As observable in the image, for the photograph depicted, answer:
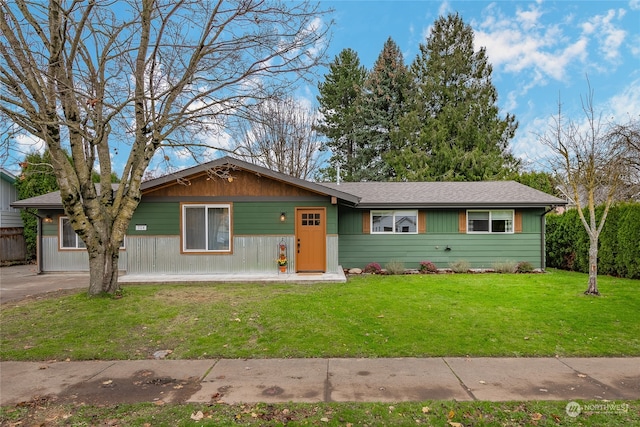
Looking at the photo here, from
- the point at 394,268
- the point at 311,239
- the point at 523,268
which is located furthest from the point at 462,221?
the point at 311,239

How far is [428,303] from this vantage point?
7188 mm

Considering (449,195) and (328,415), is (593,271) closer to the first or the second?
(449,195)

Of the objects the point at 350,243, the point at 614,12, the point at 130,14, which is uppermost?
the point at 614,12

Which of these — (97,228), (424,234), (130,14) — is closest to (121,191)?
(97,228)

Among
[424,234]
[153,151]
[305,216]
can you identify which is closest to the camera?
[153,151]

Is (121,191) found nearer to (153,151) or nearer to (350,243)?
(153,151)

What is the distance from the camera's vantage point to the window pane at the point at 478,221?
12445 mm

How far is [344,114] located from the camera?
24688mm

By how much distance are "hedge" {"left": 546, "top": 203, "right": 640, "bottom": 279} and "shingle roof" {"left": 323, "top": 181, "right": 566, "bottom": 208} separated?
1664 mm

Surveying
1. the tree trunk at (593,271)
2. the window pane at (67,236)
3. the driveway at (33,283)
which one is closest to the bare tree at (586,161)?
the tree trunk at (593,271)

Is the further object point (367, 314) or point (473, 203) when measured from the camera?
point (473, 203)

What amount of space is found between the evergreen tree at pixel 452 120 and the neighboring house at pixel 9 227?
20.2m

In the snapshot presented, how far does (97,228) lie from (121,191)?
930 mm

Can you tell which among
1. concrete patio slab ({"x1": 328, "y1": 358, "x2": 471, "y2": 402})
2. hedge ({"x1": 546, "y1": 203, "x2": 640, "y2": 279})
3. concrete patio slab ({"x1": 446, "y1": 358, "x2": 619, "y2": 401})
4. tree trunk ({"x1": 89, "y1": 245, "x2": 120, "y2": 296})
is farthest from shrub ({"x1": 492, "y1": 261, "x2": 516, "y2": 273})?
tree trunk ({"x1": 89, "y1": 245, "x2": 120, "y2": 296})
